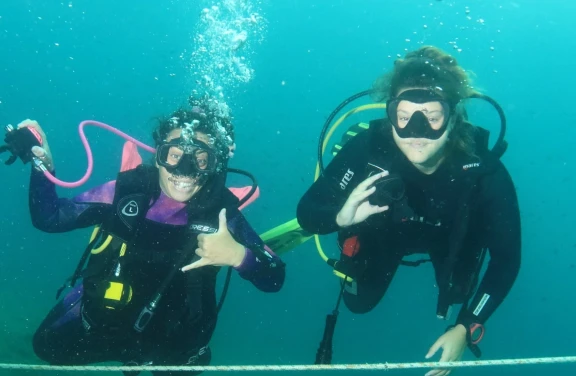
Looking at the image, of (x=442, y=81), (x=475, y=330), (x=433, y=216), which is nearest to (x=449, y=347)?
(x=475, y=330)

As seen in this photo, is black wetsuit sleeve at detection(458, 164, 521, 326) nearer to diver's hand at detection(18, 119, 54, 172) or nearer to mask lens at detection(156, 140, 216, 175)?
mask lens at detection(156, 140, 216, 175)

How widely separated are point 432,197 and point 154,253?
274 centimetres

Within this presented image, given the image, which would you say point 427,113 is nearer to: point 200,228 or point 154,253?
point 200,228

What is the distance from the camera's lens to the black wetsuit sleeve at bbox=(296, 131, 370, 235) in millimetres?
3744

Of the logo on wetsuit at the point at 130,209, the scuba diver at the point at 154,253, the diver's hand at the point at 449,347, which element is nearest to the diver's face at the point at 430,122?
the diver's hand at the point at 449,347

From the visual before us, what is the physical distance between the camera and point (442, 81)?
3348mm

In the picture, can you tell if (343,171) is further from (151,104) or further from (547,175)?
(547,175)

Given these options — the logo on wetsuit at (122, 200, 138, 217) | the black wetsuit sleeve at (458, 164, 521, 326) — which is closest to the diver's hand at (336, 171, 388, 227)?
the black wetsuit sleeve at (458, 164, 521, 326)

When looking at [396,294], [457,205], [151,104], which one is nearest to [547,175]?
[396,294]

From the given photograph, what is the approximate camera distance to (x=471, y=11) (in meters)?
22.7

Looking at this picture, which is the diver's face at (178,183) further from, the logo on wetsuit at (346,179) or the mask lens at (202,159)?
the logo on wetsuit at (346,179)

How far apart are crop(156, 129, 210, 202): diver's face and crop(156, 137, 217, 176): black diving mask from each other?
0.04m

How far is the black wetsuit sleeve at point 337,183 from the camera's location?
12.3 ft

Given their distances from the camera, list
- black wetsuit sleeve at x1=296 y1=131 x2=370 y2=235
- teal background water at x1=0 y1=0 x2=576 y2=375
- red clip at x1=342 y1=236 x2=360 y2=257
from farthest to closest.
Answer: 1. teal background water at x1=0 y1=0 x2=576 y2=375
2. red clip at x1=342 y1=236 x2=360 y2=257
3. black wetsuit sleeve at x1=296 y1=131 x2=370 y2=235
